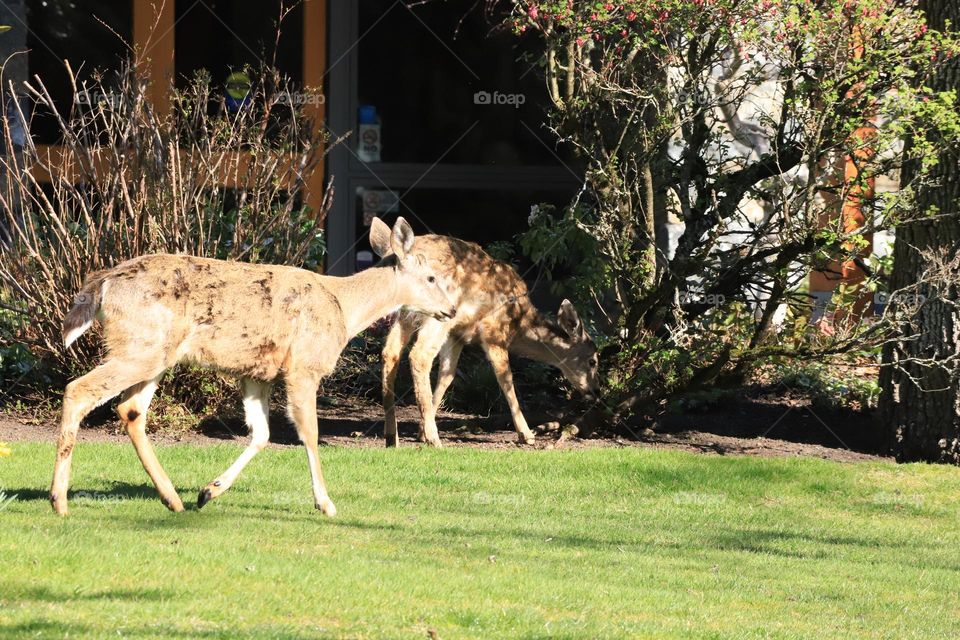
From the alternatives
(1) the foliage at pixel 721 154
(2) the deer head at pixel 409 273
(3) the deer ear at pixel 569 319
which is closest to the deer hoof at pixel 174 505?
(2) the deer head at pixel 409 273

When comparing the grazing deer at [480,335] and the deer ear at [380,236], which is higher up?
the deer ear at [380,236]

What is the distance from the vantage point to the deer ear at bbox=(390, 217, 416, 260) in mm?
9625

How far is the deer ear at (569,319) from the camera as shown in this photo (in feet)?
44.8

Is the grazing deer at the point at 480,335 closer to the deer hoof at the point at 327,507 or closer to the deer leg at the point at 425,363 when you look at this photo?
the deer leg at the point at 425,363

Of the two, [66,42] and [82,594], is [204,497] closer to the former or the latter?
[82,594]

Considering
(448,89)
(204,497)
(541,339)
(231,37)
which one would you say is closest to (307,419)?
(204,497)

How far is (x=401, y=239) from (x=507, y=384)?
358 cm

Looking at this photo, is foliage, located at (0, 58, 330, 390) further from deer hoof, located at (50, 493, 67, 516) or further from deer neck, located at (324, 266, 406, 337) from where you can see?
deer hoof, located at (50, 493, 67, 516)

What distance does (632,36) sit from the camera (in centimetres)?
1203

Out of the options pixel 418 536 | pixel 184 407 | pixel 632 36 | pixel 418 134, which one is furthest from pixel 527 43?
pixel 418 536

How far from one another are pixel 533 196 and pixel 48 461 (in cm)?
887

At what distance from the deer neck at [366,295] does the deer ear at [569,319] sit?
4.24 m

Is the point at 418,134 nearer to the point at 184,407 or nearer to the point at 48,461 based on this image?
the point at 184,407

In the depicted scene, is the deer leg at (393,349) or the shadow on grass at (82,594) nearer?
the shadow on grass at (82,594)
